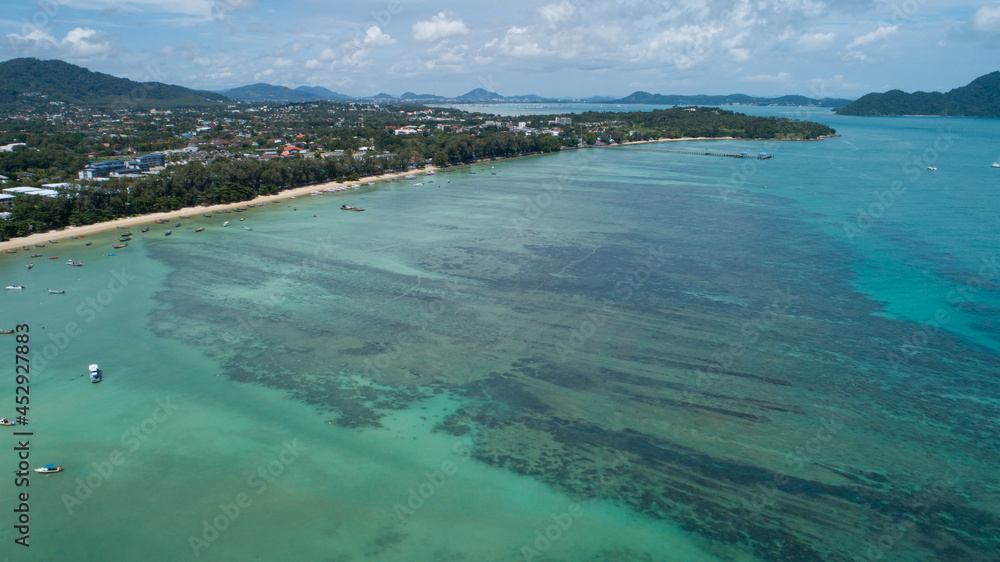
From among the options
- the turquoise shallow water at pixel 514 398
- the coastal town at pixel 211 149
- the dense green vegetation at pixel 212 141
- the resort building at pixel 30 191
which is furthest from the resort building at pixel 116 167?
the turquoise shallow water at pixel 514 398

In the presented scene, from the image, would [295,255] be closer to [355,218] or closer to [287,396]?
[355,218]

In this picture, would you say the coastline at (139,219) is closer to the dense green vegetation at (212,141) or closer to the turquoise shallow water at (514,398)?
the dense green vegetation at (212,141)

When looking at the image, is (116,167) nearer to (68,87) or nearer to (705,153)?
(705,153)

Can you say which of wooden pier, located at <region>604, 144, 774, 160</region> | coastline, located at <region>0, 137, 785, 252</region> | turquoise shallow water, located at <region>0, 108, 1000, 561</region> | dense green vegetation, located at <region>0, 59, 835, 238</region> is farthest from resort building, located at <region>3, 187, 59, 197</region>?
wooden pier, located at <region>604, 144, 774, 160</region>

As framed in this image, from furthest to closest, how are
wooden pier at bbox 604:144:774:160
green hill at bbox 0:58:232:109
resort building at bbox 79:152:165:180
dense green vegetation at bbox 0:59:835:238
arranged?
1. green hill at bbox 0:58:232:109
2. wooden pier at bbox 604:144:774:160
3. resort building at bbox 79:152:165:180
4. dense green vegetation at bbox 0:59:835:238

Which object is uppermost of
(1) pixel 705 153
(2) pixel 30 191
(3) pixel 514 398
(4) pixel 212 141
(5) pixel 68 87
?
(5) pixel 68 87

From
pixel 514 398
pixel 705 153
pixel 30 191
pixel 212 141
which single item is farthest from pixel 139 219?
pixel 705 153

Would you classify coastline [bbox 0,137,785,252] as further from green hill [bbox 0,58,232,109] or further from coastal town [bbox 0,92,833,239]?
green hill [bbox 0,58,232,109]

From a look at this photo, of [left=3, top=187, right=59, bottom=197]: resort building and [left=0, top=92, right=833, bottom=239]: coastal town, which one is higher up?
[left=0, top=92, right=833, bottom=239]: coastal town
